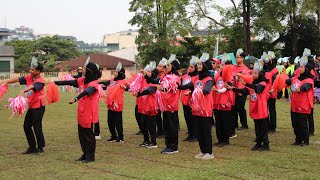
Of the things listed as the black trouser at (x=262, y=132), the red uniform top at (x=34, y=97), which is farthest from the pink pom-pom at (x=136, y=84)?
the black trouser at (x=262, y=132)

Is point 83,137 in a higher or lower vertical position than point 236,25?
lower

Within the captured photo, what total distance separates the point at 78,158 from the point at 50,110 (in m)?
10.4

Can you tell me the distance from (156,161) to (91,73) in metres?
2.05

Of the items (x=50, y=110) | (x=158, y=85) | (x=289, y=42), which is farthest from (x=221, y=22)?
(x=158, y=85)

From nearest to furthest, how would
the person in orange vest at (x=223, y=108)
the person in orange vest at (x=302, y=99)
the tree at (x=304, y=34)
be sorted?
the person in orange vest at (x=302, y=99), the person in orange vest at (x=223, y=108), the tree at (x=304, y=34)

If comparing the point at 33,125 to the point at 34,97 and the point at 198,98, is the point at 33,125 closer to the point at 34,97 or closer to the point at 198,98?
the point at 34,97

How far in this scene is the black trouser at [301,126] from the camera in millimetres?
9625

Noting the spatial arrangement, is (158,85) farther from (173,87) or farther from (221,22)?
(221,22)

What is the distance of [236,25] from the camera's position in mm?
36656

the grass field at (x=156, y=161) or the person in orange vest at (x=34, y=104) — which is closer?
the grass field at (x=156, y=161)

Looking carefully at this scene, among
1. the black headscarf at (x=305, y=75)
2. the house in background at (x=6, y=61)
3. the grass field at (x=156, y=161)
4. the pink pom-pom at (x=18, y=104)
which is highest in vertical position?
the house in background at (x=6, y=61)

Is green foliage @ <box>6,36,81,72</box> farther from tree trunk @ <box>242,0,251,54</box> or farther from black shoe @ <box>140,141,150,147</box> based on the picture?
black shoe @ <box>140,141,150,147</box>

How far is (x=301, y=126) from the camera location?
379 inches

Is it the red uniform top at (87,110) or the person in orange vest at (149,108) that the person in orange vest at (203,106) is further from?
the red uniform top at (87,110)
